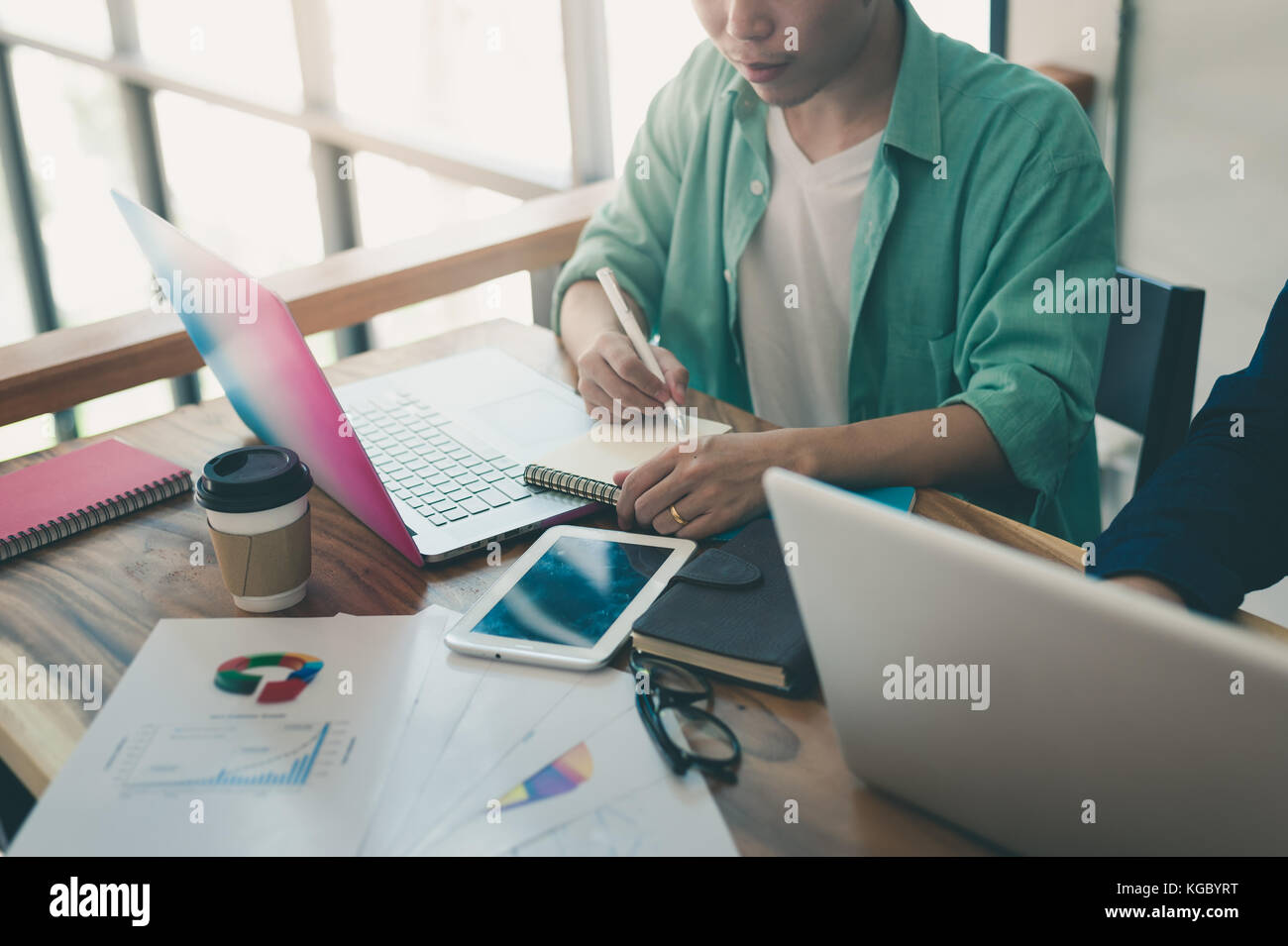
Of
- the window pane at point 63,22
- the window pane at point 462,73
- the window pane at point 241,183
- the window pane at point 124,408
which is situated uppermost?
the window pane at point 63,22

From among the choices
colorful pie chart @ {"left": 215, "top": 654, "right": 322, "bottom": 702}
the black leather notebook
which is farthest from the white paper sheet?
colorful pie chart @ {"left": 215, "top": 654, "right": 322, "bottom": 702}

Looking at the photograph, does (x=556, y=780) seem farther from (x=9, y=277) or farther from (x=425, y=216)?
(x=9, y=277)

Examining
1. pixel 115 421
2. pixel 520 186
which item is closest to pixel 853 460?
pixel 520 186

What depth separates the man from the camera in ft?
3.52

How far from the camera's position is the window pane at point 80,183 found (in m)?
4.27

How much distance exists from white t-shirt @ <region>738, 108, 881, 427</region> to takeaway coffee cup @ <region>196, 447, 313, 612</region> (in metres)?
0.74

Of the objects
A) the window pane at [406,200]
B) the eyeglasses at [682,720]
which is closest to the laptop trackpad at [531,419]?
the eyeglasses at [682,720]

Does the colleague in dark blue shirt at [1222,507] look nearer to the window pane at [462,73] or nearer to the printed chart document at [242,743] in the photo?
the printed chart document at [242,743]

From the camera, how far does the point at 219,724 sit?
767 mm

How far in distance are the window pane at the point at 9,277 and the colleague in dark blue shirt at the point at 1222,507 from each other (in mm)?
4737

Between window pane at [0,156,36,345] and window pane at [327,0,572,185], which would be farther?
window pane at [0,156,36,345]

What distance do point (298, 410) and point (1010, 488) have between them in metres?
0.73

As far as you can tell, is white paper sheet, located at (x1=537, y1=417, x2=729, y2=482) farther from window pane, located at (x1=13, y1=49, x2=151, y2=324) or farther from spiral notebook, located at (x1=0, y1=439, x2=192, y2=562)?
window pane, located at (x1=13, y1=49, x2=151, y2=324)
